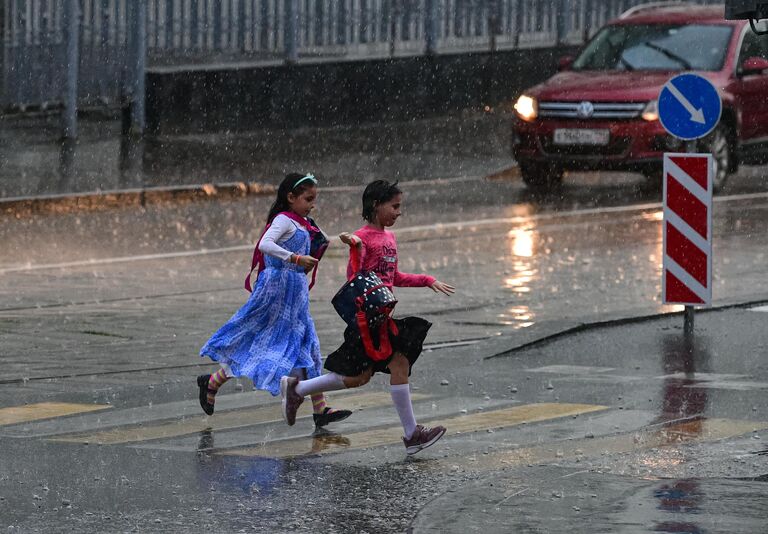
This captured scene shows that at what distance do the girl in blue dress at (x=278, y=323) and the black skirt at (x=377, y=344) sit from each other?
1.61 feet

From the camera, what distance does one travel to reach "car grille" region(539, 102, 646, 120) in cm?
2228

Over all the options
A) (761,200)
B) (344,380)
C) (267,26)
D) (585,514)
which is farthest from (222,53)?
(585,514)

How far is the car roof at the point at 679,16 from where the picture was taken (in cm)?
2400

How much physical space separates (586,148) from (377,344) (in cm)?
1342

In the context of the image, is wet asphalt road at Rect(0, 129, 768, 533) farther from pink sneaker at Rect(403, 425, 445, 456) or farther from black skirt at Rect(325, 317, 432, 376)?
black skirt at Rect(325, 317, 432, 376)

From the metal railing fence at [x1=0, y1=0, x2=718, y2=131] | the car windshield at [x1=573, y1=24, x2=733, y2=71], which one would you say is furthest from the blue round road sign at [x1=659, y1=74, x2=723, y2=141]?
the metal railing fence at [x1=0, y1=0, x2=718, y2=131]

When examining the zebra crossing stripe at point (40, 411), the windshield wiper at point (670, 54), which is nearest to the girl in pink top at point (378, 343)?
the zebra crossing stripe at point (40, 411)

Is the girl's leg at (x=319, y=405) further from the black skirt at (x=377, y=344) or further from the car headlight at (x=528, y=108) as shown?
the car headlight at (x=528, y=108)

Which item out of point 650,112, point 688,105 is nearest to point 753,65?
point 650,112

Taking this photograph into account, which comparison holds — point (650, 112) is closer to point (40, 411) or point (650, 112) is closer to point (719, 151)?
point (719, 151)

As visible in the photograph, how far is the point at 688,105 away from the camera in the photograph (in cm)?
1315

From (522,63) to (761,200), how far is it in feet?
25.8

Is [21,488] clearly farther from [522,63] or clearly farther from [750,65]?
[522,63]

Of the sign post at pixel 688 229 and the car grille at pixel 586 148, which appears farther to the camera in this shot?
the car grille at pixel 586 148
